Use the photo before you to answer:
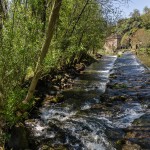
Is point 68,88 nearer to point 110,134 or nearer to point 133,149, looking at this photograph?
point 110,134

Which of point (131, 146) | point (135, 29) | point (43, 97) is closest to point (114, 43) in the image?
point (135, 29)

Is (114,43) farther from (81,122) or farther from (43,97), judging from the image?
(81,122)

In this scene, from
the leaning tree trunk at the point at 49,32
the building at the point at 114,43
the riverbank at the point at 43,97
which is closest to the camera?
the riverbank at the point at 43,97

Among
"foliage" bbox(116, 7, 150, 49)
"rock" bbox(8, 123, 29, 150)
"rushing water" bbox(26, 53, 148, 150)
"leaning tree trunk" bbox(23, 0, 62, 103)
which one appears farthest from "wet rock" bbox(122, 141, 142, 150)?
"foliage" bbox(116, 7, 150, 49)

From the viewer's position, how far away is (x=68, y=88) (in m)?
25.6

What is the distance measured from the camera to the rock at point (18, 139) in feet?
38.8

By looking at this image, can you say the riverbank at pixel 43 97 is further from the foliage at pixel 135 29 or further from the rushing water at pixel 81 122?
the foliage at pixel 135 29

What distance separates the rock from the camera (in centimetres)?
1181

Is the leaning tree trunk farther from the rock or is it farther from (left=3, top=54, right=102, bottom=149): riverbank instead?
the rock

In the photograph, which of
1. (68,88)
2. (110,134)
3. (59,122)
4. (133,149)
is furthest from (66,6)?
(133,149)

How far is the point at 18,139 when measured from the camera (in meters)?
12.2

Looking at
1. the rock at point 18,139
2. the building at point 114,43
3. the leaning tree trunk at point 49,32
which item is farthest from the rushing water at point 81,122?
the building at point 114,43

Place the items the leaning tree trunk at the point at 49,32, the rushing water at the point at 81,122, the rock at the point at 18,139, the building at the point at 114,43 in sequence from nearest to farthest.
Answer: the rock at the point at 18,139 → the leaning tree trunk at the point at 49,32 → the rushing water at the point at 81,122 → the building at the point at 114,43

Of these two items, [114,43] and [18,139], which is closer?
[18,139]
